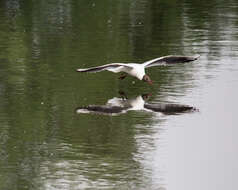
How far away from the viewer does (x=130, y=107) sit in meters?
15.6

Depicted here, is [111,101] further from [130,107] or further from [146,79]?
[146,79]

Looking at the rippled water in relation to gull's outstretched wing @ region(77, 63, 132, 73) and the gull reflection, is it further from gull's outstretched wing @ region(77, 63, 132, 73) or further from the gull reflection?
gull's outstretched wing @ region(77, 63, 132, 73)

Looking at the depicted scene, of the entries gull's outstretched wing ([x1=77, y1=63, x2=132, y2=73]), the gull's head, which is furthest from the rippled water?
gull's outstretched wing ([x1=77, y1=63, x2=132, y2=73])

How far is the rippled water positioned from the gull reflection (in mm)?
63

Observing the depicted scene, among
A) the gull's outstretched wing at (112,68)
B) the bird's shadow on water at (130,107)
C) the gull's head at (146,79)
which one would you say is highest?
the gull's outstretched wing at (112,68)

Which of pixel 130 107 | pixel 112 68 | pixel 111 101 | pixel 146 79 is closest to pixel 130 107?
pixel 130 107

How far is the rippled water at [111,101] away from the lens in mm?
11922

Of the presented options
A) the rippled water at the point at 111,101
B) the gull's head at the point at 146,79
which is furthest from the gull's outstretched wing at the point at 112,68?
the rippled water at the point at 111,101

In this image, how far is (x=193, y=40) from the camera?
22.2m

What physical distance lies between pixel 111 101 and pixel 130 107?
43 cm

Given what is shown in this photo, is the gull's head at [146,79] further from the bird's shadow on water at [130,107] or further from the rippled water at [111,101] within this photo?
the bird's shadow on water at [130,107]

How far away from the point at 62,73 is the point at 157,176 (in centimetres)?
652

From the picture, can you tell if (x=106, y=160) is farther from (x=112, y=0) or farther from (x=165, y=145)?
(x=112, y=0)

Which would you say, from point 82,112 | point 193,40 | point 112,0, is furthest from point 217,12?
point 82,112
